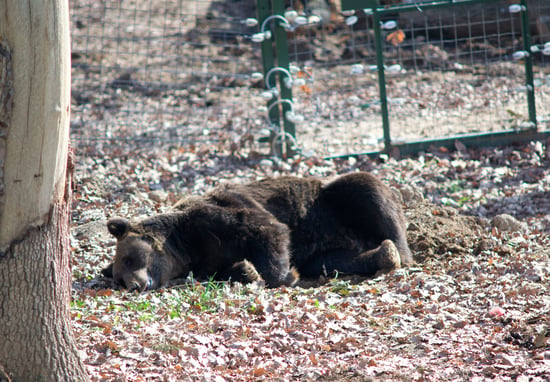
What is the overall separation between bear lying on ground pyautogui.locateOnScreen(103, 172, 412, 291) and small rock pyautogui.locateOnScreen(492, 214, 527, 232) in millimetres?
1352

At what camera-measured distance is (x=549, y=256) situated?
7.28 meters

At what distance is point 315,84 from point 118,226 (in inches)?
415

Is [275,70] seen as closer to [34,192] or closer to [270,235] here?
[270,235]

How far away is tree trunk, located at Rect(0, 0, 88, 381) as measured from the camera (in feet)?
12.2

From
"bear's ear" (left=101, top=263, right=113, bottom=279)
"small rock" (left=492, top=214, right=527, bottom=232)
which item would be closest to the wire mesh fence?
"small rock" (left=492, top=214, right=527, bottom=232)

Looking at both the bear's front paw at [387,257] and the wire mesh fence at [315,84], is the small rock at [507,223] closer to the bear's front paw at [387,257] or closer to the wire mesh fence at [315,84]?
the bear's front paw at [387,257]

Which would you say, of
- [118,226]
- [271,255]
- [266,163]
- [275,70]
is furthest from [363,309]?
[275,70]

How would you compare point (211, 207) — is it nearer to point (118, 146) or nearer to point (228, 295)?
point (228, 295)

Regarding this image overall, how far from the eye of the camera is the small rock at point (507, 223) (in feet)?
27.1

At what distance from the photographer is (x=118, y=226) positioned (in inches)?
277

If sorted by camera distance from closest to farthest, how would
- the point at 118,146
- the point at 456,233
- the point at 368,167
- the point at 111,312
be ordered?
the point at 111,312 → the point at 456,233 → the point at 368,167 → the point at 118,146

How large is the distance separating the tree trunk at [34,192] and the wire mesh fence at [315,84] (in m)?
7.60

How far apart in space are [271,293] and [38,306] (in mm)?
2929

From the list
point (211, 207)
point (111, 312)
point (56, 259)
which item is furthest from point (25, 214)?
point (211, 207)
